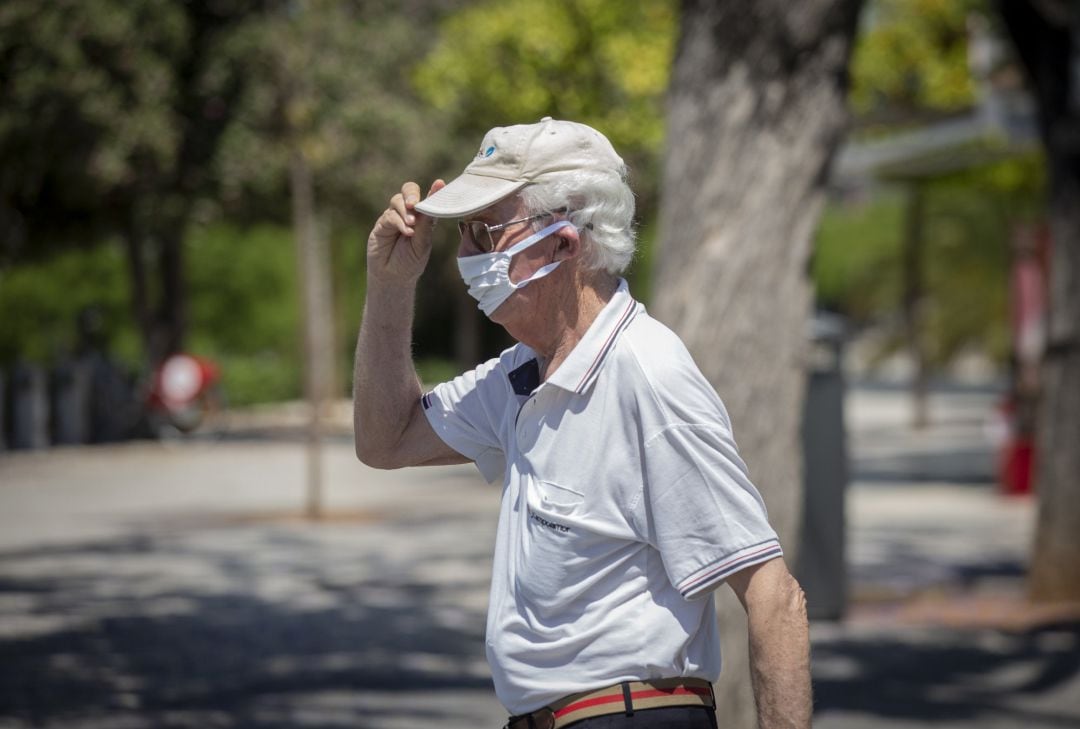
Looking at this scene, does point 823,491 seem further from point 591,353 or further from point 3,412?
point 3,412

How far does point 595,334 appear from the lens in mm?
2682

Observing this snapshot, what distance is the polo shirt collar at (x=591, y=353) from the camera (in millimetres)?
2646

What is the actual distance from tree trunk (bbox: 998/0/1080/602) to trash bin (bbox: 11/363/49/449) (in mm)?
16200

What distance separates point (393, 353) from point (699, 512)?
715 millimetres

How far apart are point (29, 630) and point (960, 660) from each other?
4674 millimetres

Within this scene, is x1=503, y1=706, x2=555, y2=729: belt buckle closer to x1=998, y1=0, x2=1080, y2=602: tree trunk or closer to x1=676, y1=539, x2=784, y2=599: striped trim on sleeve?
x1=676, y1=539, x2=784, y2=599: striped trim on sleeve

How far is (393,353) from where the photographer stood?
3.03m

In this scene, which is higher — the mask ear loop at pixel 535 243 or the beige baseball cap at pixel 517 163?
the beige baseball cap at pixel 517 163

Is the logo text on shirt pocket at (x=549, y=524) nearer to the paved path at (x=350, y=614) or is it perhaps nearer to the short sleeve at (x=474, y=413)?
the short sleeve at (x=474, y=413)

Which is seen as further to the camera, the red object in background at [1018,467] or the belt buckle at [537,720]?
the red object in background at [1018,467]

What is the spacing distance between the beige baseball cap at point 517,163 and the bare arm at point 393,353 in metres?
0.18

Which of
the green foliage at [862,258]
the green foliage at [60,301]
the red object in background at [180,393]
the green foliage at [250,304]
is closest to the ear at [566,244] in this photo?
the red object in background at [180,393]

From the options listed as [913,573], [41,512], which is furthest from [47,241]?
[913,573]

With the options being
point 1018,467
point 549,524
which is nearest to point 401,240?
point 549,524
